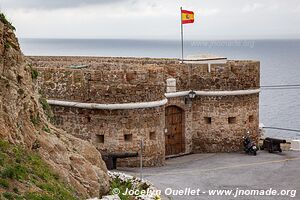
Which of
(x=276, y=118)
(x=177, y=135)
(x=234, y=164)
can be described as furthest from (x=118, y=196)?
(x=276, y=118)

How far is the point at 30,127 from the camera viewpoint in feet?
37.4

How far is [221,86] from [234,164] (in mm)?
3702

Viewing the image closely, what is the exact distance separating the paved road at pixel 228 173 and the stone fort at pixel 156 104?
0.83 metres

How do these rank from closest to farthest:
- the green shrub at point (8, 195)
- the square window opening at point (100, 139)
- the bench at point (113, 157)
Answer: the green shrub at point (8, 195)
the bench at point (113, 157)
the square window opening at point (100, 139)

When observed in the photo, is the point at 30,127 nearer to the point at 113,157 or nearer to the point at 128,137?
the point at 113,157

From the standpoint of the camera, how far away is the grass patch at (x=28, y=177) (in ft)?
29.3

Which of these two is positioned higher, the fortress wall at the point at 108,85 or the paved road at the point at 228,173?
the fortress wall at the point at 108,85

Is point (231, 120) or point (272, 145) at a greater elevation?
point (231, 120)

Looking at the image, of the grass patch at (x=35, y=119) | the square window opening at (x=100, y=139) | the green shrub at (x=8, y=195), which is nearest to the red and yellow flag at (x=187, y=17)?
the square window opening at (x=100, y=139)

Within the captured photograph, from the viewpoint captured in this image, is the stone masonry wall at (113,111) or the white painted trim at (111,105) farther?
the stone masonry wall at (113,111)

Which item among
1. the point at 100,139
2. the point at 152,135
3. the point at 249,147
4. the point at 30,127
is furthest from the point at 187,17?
the point at 30,127

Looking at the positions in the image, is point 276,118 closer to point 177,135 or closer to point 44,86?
point 177,135

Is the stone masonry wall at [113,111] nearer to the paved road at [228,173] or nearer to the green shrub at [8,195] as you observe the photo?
the paved road at [228,173]

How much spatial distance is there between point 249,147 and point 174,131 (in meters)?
2.95
